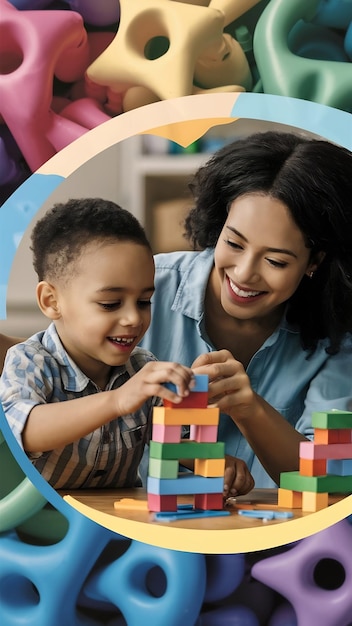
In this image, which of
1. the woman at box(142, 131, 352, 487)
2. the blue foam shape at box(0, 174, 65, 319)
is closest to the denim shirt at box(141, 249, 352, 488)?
the woman at box(142, 131, 352, 487)

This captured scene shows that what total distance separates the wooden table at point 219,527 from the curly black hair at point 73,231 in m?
0.20

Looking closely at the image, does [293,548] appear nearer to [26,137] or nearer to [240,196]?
[240,196]

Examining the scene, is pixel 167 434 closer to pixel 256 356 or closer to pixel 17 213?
pixel 256 356

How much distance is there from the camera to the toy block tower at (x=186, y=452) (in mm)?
628

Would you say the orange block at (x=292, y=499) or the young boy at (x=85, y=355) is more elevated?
the young boy at (x=85, y=355)

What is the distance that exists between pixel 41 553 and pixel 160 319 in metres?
0.21

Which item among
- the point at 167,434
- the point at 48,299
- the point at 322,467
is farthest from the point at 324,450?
the point at 48,299

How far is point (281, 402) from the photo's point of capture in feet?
2.29

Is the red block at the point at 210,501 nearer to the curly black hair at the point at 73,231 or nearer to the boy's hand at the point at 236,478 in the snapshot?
the boy's hand at the point at 236,478

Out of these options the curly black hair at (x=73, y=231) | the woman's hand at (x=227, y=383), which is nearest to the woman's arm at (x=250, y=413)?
the woman's hand at (x=227, y=383)

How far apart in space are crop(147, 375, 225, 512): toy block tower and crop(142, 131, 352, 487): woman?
26 mm

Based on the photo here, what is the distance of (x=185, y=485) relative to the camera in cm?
63

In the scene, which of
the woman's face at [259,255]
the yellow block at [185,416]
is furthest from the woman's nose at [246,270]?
the yellow block at [185,416]

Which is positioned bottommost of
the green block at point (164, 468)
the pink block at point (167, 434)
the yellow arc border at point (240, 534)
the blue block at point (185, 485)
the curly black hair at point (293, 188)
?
the yellow arc border at point (240, 534)
